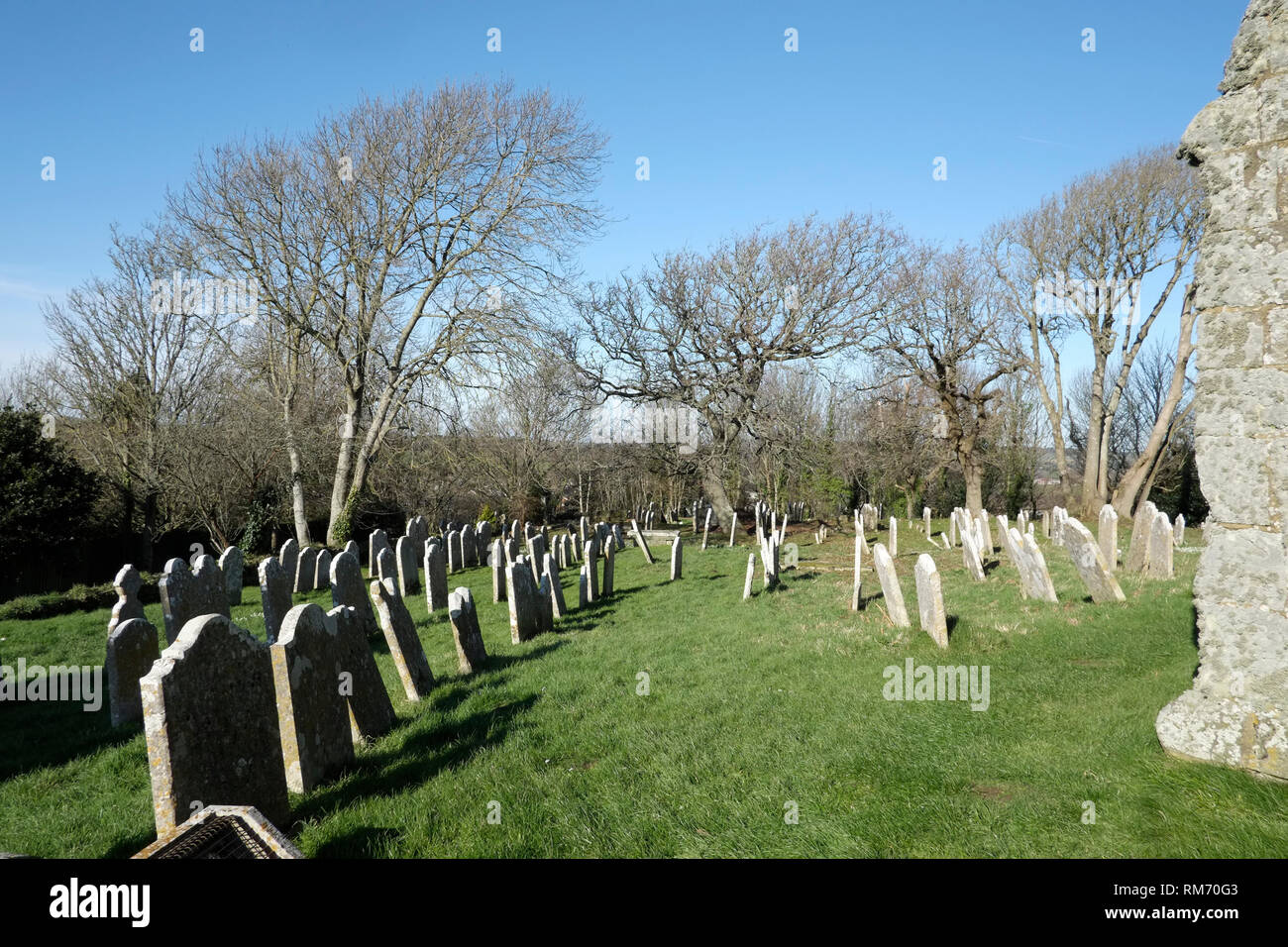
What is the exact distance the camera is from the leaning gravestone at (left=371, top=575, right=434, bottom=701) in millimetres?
6320

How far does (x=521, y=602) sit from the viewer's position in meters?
8.88

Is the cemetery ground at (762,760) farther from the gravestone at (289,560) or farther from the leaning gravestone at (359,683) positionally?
the gravestone at (289,560)

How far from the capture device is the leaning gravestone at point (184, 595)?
8289 mm

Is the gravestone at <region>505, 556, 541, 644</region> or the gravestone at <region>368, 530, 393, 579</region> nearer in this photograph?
the gravestone at <region>505, 556, 541, 644</region>

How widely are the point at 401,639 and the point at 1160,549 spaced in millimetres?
10143

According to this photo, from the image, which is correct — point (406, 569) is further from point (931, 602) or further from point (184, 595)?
point (931, 602)

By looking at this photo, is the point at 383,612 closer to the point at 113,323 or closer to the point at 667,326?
the point at 667,326

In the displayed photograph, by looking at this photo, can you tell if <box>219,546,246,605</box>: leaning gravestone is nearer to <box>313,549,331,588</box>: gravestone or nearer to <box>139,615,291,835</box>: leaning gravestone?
<box>313,549,331,588</box>: gravestone

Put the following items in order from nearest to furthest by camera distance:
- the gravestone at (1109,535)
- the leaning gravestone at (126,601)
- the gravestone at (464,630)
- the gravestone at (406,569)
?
the gravestone at (464,630) → the leaning gravestone at (126,601) → the gravestone at (1109,535) → the gravestone at (406,569)

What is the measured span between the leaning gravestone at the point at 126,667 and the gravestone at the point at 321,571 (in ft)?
Result: 26.1

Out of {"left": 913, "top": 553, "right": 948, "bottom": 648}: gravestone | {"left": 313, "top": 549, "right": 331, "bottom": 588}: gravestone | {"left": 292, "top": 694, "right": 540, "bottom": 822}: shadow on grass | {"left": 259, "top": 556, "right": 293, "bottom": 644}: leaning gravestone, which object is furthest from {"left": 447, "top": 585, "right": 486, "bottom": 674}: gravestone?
{"left": 313, "top": 549, "right": 331, "bottom": 588}: gravestone

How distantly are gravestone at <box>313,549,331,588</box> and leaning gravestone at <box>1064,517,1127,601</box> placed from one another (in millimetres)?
13313

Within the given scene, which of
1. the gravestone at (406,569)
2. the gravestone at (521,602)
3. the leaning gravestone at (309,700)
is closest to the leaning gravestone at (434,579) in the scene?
the gravestone at (406,569)
